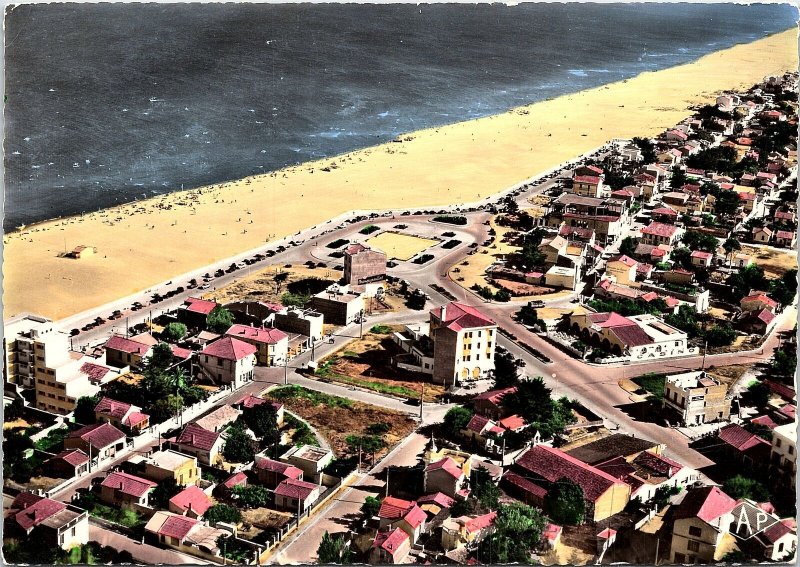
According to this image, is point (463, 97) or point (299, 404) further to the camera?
point (463, 97)

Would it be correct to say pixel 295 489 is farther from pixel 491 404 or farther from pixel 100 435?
pixel 491 404

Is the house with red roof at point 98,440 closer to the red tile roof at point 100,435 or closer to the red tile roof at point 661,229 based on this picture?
the red tile roof at point 100,435

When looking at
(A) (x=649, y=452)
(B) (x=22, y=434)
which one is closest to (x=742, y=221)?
(A) (x=649, y=452)

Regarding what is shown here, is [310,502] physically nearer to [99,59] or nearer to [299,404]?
[299,404]

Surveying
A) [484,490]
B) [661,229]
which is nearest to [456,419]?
[484,490]

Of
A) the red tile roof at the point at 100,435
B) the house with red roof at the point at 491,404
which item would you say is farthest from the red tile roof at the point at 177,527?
the house with red roof at the point at 491,404
